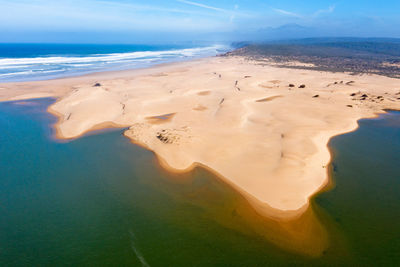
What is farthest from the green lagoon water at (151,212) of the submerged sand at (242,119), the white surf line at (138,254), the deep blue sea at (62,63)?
the deep blue sea at (62,63)

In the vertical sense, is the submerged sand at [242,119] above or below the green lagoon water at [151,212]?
above

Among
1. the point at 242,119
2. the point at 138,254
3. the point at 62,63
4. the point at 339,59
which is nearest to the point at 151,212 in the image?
the point at 138,254

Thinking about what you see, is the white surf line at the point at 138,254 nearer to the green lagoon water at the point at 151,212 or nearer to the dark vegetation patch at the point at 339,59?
the green lagoon water at the point at 151,212

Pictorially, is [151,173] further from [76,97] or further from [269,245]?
[76,97]

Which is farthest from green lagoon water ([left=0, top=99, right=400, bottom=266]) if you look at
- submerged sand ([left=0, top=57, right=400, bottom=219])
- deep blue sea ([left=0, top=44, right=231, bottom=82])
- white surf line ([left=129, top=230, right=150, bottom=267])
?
deep blue sea ([left=0, top=44, right=231, bottom=82])

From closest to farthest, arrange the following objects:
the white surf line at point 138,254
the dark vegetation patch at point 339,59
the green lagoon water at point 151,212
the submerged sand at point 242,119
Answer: the white surf line at point 138,254
the green lagoon water at point 151,212
the submerged sand at point 242,119
the dark vegetation patch at point 339,59

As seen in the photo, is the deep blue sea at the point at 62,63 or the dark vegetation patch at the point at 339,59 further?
the dark vegetation patch at the point at 339,59

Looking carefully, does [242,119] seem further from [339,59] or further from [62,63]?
[62,63]
